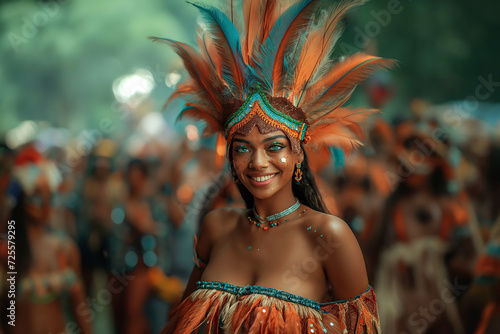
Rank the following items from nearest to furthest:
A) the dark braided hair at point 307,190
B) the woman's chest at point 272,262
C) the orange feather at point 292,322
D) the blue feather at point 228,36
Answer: the orange feather at point 292,322
the woman's chest at point 272,262
the blue feather at point 228,36
the dark braided hair at point 307,190

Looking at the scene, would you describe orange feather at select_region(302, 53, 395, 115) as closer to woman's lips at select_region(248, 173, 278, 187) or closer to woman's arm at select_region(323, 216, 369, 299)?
woman's lips at select_region(248, 173, 278, 187)

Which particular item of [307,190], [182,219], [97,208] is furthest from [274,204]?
[97,208]

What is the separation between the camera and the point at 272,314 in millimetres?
1505

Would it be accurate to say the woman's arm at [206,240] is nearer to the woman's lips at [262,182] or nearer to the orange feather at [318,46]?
the woman's lips at [262,182]

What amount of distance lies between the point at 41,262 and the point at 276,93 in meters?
2.97

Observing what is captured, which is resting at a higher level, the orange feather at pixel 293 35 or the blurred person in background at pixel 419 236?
the orange feather at pixel 293 35

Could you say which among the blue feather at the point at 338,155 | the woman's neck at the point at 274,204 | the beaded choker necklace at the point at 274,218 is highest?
the blue feather at the point at 338,155

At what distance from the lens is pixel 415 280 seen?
12.7 feet

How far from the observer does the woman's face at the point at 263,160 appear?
1612mm

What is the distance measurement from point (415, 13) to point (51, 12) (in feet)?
10.3

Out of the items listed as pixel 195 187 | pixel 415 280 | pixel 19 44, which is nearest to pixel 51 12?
pixel 19 44

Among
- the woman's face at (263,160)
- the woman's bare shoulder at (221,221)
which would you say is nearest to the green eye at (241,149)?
the woman's face at (263,160)

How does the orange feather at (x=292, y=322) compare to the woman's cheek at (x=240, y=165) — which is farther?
the woman's cheek at (x=240, y=165)

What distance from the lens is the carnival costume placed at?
1534mm
